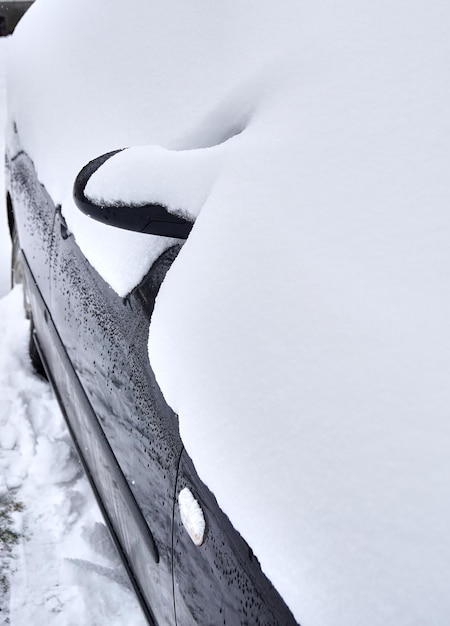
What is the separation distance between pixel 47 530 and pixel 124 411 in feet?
3.75

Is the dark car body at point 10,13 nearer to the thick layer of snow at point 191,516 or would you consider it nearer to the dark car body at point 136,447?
the dark car body at point 136,447

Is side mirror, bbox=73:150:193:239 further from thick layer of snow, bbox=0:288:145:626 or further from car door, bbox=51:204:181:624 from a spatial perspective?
thick layer of snow, bbox=0:288:145:626

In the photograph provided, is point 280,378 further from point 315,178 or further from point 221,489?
point 315,178

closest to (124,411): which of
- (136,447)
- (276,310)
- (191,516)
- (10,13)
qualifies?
(136,447)

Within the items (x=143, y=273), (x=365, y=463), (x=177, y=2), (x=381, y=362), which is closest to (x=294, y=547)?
(x=365, y=463)

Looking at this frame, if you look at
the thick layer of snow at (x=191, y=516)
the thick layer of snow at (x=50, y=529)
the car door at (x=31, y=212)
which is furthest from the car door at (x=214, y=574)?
the car door at (x=31, y=212)

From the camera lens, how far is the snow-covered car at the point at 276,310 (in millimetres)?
834

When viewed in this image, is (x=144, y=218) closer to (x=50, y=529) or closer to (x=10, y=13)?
(x=50, y=529)

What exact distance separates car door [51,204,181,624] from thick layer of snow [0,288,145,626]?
1.13ft

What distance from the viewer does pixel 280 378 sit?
3.15 feet

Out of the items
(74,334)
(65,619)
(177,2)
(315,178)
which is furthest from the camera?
(65,619)

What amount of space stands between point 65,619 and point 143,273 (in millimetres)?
1217

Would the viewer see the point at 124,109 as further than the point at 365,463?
Yes

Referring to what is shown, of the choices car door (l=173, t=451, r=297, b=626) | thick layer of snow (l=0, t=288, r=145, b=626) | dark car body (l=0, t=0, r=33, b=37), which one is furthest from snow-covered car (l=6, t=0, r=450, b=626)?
dark car body (l=0, t=0, r=33, b=37)
